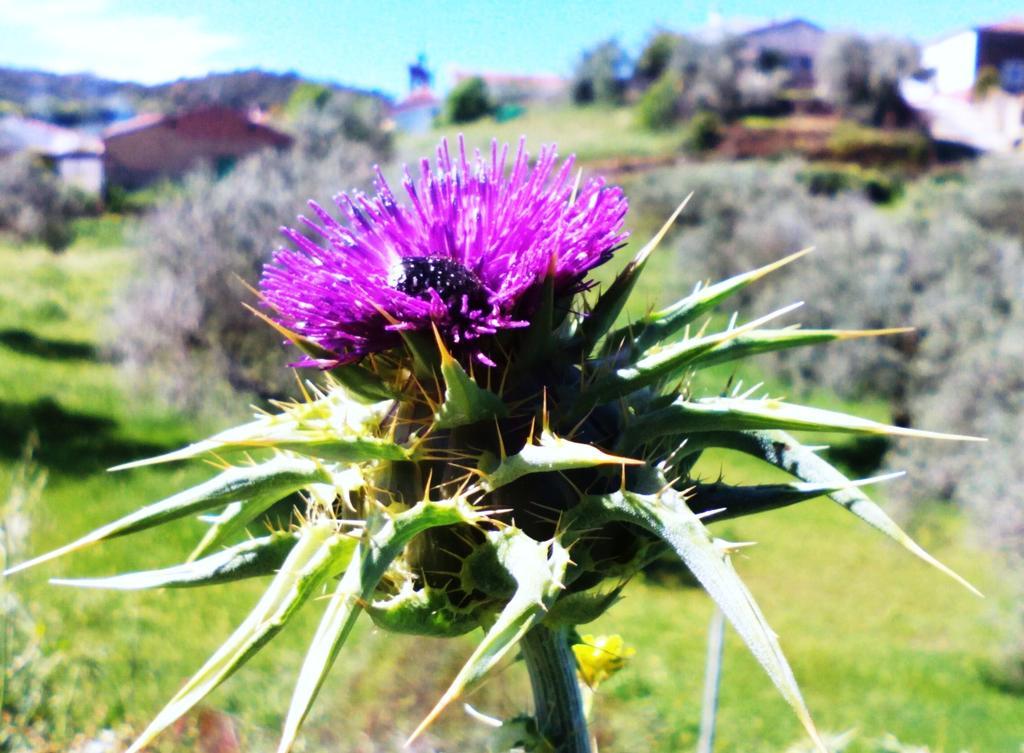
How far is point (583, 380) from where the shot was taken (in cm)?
163

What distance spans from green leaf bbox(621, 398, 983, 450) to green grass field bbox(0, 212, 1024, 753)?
4.46 ft

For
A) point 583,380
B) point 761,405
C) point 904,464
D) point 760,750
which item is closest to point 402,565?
point 583,380

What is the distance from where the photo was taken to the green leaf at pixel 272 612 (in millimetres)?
1250

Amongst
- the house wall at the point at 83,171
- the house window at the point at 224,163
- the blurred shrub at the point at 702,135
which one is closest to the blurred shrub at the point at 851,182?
the blurred shrub at the point at 702,135

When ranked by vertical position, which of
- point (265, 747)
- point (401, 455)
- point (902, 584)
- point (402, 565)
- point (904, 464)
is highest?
point (401, 455)

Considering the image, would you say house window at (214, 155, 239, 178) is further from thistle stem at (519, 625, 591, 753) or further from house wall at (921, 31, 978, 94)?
house wall at (921, 31, 978, 94)

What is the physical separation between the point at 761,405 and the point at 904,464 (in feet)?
44.6

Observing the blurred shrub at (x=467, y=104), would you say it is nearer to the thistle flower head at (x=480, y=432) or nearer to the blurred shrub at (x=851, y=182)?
the blurred shrub at (x=851, y=182)

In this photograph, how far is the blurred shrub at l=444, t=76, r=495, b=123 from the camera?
42781 mm

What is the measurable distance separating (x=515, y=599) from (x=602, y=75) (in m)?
50.4

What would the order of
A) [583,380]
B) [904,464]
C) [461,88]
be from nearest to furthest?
[583,380] < [904,464] < [461,88]

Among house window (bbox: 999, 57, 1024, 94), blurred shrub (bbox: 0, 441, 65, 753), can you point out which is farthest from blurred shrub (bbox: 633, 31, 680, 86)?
blurred shrub (bbox: 0, 441, 65, 753)

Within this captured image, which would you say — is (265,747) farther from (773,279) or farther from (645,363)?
(773,279)

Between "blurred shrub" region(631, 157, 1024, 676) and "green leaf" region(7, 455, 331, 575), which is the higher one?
"green leaf" region(7, 455, 331, 575)
